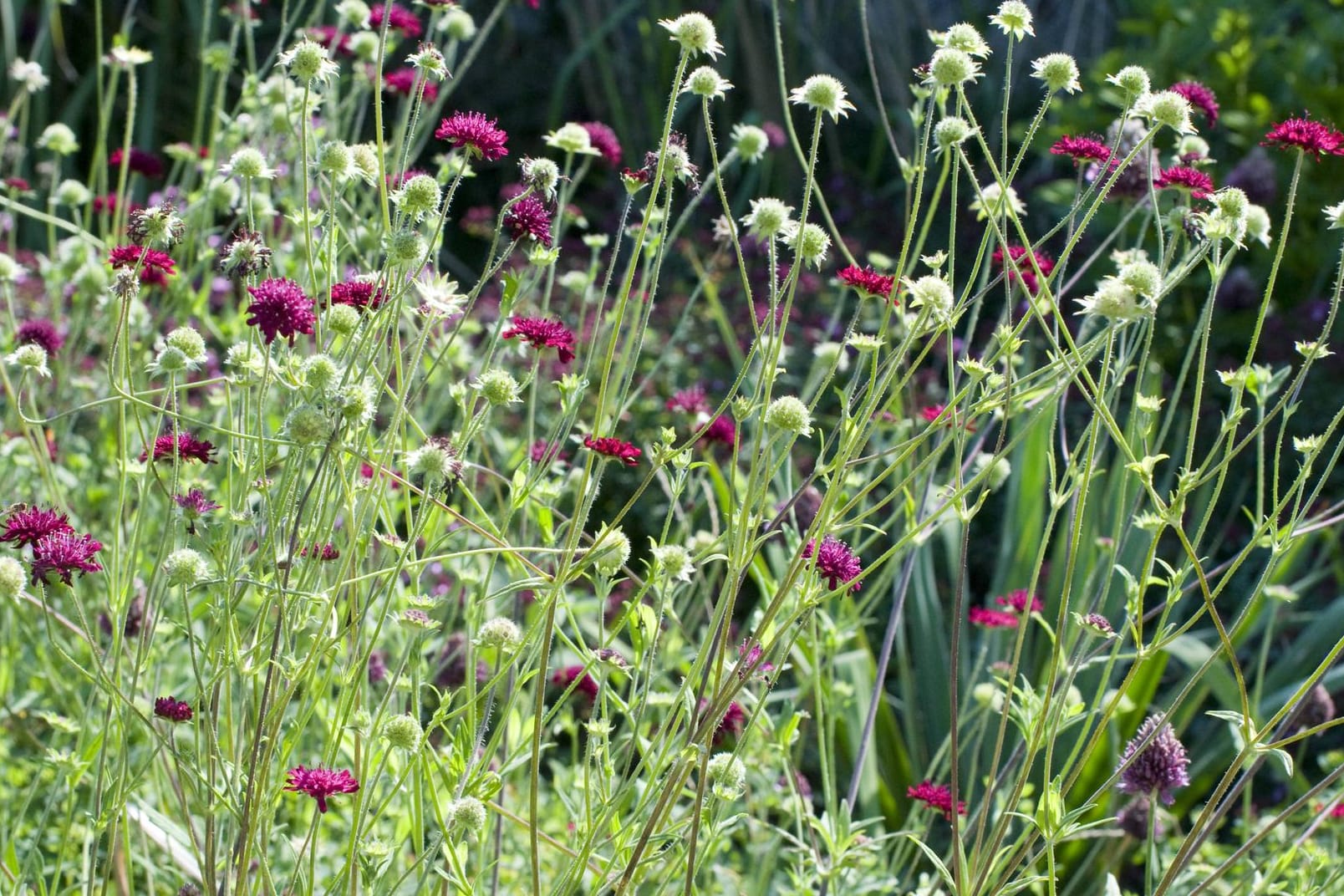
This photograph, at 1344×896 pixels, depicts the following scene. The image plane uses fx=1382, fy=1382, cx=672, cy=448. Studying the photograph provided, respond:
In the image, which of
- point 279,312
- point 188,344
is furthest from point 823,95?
point 188,344

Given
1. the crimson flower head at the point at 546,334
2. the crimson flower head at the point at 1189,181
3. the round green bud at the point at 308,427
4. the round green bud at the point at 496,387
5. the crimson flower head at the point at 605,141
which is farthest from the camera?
the crimson flower head at the point at 605,141

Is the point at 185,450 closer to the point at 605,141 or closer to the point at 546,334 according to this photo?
the point at 546,334

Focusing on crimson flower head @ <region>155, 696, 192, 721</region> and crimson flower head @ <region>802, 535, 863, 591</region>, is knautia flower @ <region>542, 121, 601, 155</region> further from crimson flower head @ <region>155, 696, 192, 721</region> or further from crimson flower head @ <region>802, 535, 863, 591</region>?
crimson flower head @ <region>155, 696, 192, 721</region>

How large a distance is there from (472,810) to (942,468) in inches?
60.4

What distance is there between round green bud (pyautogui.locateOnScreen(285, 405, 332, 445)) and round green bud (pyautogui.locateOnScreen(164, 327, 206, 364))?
0.25m

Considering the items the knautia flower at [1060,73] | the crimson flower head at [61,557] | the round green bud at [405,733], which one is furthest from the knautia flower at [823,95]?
→ the crimson flower head at [61,557]

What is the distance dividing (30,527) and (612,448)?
0.55 meters

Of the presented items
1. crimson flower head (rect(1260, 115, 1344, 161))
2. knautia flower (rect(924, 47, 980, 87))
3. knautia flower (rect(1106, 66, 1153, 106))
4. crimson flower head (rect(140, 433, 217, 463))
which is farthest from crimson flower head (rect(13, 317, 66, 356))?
crimson flower head (rect(1260, 115, 1344, 161))

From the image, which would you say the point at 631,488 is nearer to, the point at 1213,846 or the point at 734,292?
the point at 734,292

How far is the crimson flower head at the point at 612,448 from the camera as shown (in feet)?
4.14

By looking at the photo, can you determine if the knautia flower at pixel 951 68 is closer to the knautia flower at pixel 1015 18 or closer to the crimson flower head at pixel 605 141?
the knautia flower at pixel 1015 18

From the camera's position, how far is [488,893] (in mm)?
1784

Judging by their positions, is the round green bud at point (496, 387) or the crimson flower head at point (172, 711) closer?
the round green bud at point (496, 387)

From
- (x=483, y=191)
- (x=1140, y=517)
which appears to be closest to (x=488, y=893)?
(x=1140, y=517)
